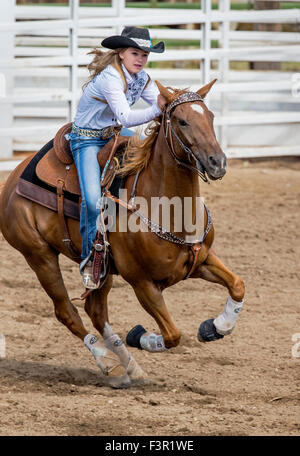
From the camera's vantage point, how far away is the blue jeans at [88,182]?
5082 mm

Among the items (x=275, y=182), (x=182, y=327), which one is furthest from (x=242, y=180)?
(x=182, y=327)

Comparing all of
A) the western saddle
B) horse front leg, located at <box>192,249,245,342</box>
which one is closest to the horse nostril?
horse front leg, located at <box>192,249,245,342</box>

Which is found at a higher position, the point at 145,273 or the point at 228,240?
the point at 145,273

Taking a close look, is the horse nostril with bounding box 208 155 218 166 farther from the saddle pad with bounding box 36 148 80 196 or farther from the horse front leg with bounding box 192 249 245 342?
the saddle pad with bounding box 36 148 80 196

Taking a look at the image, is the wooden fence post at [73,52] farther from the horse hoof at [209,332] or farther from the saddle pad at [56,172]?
the horse hoof at [209,332]

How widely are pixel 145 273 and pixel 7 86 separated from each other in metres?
6.81

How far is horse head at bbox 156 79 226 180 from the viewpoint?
4277mm

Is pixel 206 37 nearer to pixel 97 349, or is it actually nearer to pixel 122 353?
pixel 122 353

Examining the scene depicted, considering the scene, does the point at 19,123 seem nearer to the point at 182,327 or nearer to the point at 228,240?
the point at 228,240

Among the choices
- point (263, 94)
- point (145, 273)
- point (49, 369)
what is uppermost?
point (263, 94)

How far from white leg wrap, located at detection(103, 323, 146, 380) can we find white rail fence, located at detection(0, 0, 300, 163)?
549cm

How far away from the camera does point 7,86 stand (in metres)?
11.1

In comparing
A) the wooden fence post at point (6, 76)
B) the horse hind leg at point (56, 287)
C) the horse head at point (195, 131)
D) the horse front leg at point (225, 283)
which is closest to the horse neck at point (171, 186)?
the horse head at point (195, 131)

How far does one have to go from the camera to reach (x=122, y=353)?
552 centimetres
